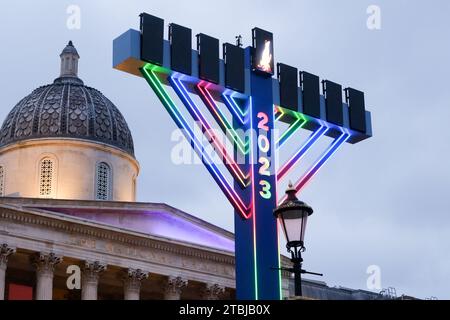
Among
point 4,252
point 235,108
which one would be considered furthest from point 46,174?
point 235,108

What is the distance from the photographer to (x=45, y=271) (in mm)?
41125

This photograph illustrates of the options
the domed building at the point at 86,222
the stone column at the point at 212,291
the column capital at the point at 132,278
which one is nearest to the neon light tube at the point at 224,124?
the domed building at the point at 86,222

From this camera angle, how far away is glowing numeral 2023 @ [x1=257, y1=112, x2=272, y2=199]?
920 inches

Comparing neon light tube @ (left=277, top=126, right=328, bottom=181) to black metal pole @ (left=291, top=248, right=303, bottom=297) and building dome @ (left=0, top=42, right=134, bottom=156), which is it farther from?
building dome @ (left=0, top=42, right=134, bottom=156)

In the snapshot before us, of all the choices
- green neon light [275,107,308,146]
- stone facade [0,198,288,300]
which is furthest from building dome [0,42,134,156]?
green neon light [275,107,308,146]

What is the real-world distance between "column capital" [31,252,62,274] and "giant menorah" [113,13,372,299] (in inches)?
729

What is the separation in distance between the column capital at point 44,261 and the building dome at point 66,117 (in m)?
10.9

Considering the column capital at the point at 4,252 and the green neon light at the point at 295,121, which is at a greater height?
the green neon light at the point at 295,121

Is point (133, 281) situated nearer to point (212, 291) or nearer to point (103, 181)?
point (212, 291)

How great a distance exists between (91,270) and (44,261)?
250 cm

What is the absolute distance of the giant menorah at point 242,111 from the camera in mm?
22547

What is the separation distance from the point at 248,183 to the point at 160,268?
76.0 feet

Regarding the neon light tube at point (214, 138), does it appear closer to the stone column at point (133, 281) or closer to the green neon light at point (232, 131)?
the green neon light at point (232, 131)

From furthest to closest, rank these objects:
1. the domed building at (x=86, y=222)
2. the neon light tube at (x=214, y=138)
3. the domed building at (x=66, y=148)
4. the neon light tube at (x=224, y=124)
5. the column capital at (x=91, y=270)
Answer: the domed building at (x=66, y=148)
the column capital at (x=91, y=270)
the domed building at (x=86, y=222)
the neon light tube at (x=224, y=124)
the neon light tube at (x=214, y=138)
